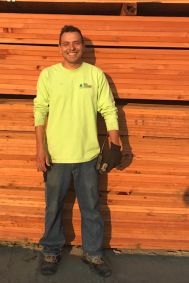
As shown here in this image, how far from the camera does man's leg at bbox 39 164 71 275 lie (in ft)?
10.2

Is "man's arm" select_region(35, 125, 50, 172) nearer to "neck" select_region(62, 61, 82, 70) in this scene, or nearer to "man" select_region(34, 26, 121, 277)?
"man" select_region(34, 26, 121, 277)

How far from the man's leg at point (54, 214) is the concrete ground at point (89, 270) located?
0.33ft

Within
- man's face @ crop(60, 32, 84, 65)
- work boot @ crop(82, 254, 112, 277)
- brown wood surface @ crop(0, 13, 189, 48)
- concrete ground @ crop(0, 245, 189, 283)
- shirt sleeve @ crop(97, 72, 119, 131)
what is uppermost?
brown wood surface @ crop(0, 13, 189, 48)

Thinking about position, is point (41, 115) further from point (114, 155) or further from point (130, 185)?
point (130, 185)

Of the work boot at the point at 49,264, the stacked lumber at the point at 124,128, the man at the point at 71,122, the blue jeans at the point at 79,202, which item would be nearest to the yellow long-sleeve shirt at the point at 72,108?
the man at the point at 71,122

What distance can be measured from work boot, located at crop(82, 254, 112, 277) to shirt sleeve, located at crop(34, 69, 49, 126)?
120 centimetres

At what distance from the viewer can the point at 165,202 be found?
3.47 meters

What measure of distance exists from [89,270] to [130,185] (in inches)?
30.4

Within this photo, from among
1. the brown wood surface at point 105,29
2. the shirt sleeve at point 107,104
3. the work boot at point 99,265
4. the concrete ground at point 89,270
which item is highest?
the brown wood surface at point 105,29

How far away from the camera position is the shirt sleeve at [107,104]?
3.01 metres

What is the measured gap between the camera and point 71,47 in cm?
284

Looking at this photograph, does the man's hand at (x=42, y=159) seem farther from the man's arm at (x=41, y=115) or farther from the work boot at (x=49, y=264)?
the work boot at (x=49, y=264)

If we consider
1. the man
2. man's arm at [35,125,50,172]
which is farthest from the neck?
man's arm at [35,125,50,172]

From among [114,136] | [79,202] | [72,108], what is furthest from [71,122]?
[79,202]
